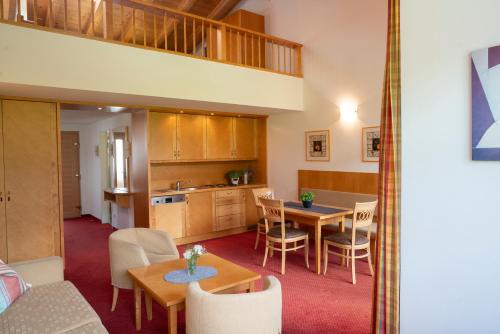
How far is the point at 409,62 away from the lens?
1.90 meters

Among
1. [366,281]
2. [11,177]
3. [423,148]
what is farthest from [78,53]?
[366,281]

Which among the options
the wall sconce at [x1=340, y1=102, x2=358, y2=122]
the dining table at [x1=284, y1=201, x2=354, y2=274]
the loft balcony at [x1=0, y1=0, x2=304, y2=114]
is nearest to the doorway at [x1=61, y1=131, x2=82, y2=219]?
the loft balcony at [x1=0, y1=0, x2=304, y2=114]

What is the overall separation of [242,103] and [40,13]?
5176 mm

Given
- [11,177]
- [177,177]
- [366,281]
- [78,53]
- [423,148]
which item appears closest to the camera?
[423,148]

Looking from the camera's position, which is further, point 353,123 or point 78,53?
point 353,123

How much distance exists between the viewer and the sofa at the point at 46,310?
1.98m

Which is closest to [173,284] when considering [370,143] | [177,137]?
[370,143]

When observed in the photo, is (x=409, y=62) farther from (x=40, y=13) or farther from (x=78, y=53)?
(x=40, y=13)

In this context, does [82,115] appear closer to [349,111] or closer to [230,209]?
[230,209]

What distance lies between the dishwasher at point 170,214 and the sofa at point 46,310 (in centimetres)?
259

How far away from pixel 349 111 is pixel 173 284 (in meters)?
3.72

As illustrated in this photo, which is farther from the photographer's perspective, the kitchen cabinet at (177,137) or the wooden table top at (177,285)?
the kitchen cabinet at (177,137)

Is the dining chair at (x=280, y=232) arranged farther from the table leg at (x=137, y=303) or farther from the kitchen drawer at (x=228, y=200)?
the table leg at (x=137, y=303)

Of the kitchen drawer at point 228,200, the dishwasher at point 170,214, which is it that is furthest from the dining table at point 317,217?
the dishwasher at point 170,214
